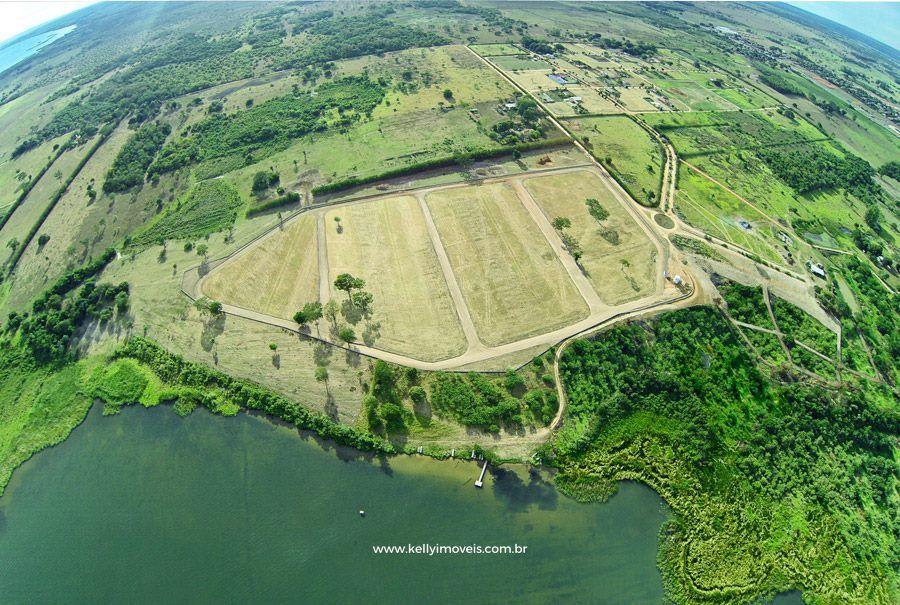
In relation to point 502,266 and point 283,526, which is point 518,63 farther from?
point 283,526

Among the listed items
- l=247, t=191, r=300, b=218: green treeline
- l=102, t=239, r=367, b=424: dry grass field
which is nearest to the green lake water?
l=102, t=239, r=367, b=424: dry grass field

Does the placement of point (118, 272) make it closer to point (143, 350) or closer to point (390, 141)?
point (143, 350)

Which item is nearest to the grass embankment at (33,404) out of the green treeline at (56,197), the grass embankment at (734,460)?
→ the green treeline at (56,197)

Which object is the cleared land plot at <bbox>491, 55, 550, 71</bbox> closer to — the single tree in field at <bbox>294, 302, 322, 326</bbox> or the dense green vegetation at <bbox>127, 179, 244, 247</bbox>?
the dense green vegetation at <bbox>127, 179, 244, 247</bbox>

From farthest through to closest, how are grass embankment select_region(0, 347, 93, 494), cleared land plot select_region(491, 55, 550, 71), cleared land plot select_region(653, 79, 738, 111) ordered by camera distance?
cleared land plot select_region(491, 55, 550, 71) → cleared land plot select_region(653, 79, 738, 111) → grass embankment select_region(0, 347, 93, 494)

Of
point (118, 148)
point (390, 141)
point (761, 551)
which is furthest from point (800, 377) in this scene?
point (118, 148)

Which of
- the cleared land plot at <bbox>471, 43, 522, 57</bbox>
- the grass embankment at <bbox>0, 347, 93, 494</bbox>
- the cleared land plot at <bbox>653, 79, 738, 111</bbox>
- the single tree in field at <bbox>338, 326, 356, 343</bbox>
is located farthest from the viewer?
the cleared land plot at <bbox>471, 43, 522, 57</bbox>
